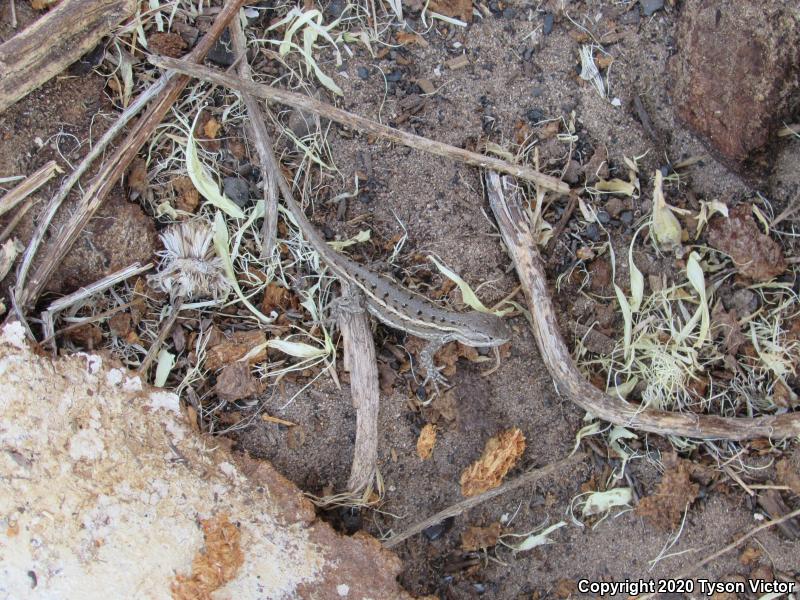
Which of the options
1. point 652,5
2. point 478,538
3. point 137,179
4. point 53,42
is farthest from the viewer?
point 652,5

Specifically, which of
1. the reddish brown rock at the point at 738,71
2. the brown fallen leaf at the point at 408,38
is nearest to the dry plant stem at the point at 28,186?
the brown fallen leaf at the point at 408,38

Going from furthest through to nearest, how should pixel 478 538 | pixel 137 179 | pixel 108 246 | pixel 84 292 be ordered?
1. pixel 478 538
2. pixel 137 179
3. pixel 108 246
4. pixel 84 292

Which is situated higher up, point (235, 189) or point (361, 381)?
point (235, 189)

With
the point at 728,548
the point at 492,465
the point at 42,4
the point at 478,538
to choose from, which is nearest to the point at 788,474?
the point at 728,548

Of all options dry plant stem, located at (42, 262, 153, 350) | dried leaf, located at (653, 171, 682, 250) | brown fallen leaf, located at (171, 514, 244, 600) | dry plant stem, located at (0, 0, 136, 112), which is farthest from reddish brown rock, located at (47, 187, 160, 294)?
dried leaf, located at (653, 171, 682, 250)

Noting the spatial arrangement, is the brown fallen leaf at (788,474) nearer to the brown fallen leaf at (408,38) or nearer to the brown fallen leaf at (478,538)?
the brown fallen leaf at (478,538)

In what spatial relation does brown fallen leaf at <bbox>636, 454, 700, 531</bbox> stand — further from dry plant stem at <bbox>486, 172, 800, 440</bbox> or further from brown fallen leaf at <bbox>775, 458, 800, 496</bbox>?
brown fallen leaf at <bbox>775, 458, 800, 496</bbox>

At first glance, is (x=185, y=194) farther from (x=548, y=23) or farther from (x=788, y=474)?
(x=788, y=474)
